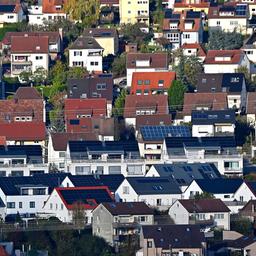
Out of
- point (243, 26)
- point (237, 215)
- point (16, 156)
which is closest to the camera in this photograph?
point (237, 215)

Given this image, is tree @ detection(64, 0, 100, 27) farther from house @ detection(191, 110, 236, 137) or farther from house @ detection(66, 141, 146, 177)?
house @ detection(66, 141, 146, 177)

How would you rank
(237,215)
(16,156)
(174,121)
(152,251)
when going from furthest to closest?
(174,121) → (16,156) → (237,215) → (152,251)

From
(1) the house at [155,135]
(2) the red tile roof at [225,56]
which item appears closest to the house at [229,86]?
(2) the red tile roof at [225,56]

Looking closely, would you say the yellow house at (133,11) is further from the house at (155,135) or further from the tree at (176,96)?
the house at (155,135)

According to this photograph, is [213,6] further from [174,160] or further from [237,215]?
[237,215]

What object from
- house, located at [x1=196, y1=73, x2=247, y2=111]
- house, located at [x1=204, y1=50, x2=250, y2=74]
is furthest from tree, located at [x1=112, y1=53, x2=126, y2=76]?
house, located at [x1=196, y1=73, x2=247, y2=111]

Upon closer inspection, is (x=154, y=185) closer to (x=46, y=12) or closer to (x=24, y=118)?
(x=24, y=118)

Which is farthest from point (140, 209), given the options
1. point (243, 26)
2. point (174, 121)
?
point (243, 26)

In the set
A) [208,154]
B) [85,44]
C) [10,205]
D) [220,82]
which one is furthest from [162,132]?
[85,44]
